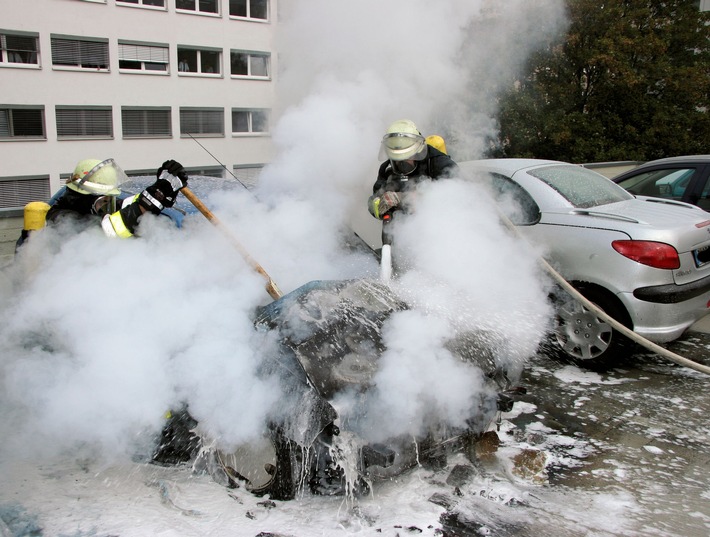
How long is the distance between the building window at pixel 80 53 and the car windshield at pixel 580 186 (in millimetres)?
20799

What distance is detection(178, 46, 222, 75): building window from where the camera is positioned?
2472cm

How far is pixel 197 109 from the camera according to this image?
25.5m

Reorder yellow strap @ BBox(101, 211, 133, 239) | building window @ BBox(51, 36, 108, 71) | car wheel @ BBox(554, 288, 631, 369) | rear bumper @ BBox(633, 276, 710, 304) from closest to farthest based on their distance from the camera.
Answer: yellow strap @ BBox(101, 211, 133, 239) < rear bumper @ BBox(633, 276, 710, 304) < car wheel @ BBox(554, 288, 631, 369) < building window @ BBox(51, 36, 108, 71)

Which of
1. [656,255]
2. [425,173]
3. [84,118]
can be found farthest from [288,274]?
[84,118]

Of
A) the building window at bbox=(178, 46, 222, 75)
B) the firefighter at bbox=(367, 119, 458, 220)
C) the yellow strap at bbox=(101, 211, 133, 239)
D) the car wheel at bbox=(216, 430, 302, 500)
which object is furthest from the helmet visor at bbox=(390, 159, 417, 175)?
the building window at bbox=(178, 46, 222, 75)

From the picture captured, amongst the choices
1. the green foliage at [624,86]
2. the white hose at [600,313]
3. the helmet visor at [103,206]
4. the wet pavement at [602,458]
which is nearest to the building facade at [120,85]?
the green foliage at [624,86]

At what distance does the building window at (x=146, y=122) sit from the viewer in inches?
937

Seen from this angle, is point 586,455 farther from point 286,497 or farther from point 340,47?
point 340,47

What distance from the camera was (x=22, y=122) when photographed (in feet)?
70.7

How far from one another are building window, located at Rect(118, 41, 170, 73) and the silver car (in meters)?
21.3

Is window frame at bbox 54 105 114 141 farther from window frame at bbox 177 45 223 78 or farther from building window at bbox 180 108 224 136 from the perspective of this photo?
window frame at bbox 177 45 223 78

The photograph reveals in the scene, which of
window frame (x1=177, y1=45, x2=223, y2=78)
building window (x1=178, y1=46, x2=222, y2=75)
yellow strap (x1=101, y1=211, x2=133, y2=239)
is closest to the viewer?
yellow strap (x1=101, y1=211, x2=133, y2=239)

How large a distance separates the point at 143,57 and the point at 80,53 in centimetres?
237

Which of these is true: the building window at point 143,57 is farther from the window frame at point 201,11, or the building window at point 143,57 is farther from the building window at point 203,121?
the building window at point 203,121
